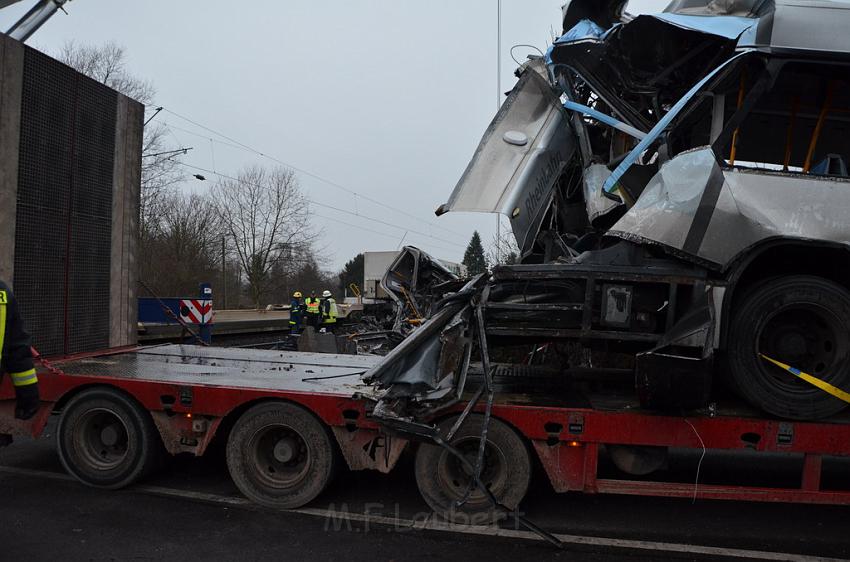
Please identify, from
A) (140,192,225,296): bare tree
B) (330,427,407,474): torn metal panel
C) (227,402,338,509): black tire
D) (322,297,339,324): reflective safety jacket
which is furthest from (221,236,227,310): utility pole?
(330,427,407,474): torn metal panel

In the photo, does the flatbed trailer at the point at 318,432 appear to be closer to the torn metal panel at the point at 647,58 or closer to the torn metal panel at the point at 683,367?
the torn metal panel at the point at 683,367

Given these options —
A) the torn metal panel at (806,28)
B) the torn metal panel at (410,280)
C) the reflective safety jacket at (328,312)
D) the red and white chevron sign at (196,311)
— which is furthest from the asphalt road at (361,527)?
the reflective safety jacket at (328,312)

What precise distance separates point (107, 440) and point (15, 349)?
1.77 meters

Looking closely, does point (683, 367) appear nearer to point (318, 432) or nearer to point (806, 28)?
point (806, 28)

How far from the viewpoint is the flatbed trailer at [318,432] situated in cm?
407

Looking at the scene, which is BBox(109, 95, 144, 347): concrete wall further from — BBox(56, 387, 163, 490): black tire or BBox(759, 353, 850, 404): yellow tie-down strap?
BBox(759, 353, 850, 404): yellow tie-down strap

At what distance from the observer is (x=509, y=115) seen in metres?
5.34

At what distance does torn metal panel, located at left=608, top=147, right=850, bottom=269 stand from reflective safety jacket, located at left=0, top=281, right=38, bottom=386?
4.08 m

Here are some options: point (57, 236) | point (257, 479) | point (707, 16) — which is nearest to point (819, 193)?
point (707, 16)

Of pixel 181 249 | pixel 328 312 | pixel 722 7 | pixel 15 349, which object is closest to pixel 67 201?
pixel 15 349

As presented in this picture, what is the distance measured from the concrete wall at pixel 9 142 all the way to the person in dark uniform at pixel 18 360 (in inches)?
85.8

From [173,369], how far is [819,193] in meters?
5.53

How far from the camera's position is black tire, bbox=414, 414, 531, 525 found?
14.1ft

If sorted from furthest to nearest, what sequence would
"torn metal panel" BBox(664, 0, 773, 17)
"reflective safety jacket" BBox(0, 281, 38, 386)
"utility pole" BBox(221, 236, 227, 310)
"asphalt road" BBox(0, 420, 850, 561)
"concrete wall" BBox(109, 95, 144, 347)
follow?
1. "utility pole" BBox(221, 236, 227, 310)
2. "concrete wall" BBox(109, 95, 144, 347)
3. "torn metal panel" BBox(664, 0, 773, 17)
4. "asphalt road" BBox(0, 420, 850, 561)
5. "reflective safety jacket" BBox(0, 281, 38, 386)
